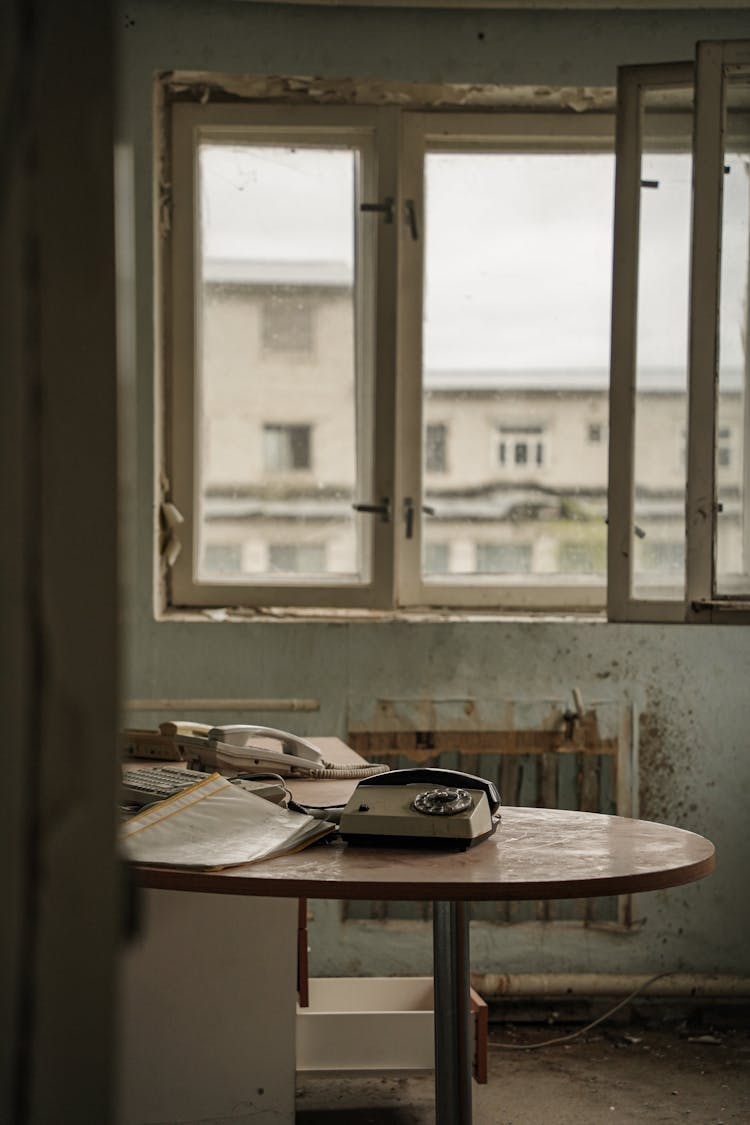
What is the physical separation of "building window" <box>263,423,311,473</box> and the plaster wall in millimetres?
442

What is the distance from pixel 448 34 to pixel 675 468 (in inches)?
56.2

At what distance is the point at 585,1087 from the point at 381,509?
5.50 feet

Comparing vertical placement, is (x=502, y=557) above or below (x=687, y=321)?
below

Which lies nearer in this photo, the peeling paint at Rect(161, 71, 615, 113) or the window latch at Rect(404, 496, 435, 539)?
the peeling paint at Rect(161, 71, 615, 113)

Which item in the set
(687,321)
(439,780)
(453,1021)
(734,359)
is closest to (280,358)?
(687,321)

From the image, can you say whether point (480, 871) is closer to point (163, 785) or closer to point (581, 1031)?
point (163, 785)

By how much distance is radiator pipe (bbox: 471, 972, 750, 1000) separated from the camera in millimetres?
3469

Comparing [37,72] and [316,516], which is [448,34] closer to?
[316,516]

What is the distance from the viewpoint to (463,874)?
1471 mm

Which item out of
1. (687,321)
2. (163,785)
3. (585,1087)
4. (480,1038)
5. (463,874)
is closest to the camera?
(463,874)

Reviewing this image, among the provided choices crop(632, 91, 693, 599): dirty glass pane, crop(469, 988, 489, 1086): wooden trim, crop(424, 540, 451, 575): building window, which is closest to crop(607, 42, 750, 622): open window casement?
crop(632, 91, 693, 599): dirty glass pane

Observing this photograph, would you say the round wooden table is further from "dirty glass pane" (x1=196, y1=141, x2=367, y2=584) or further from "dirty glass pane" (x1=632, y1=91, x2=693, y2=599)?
"dirty glass pane" (x1=196, y1=141, x2=367, y2=584)

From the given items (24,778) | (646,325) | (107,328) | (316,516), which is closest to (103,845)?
(24,778)

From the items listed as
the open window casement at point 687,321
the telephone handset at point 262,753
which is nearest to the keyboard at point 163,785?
the telephone handset at point 262,753
